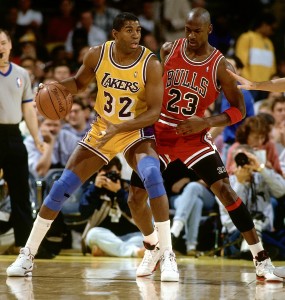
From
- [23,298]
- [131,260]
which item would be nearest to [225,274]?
[131,260]

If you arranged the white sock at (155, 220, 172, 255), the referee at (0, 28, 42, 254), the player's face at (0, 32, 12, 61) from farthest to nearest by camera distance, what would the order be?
the referee at (0, 28, 42, 254) < the player's face at (0, 32, 12, 61) < the white sock at (155, 220, 172, 255)

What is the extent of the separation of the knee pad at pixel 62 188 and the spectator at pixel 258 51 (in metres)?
6.18

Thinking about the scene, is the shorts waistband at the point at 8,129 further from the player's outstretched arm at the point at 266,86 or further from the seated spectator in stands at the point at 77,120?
the player's outstretched arm at the point at 266,86

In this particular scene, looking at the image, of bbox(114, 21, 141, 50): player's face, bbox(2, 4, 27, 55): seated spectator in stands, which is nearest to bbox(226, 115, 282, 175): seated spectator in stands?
bbox(114, 21, 141, 50): player's face

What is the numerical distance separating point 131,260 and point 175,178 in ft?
5.00

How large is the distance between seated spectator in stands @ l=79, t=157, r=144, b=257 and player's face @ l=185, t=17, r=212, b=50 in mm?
2610

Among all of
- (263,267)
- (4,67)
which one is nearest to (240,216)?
(263,267)

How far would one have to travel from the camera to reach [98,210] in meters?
9.08

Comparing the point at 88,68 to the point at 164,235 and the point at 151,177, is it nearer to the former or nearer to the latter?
the point at 151,177

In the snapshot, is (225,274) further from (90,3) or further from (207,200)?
(90,3)

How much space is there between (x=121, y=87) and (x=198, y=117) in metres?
0.65

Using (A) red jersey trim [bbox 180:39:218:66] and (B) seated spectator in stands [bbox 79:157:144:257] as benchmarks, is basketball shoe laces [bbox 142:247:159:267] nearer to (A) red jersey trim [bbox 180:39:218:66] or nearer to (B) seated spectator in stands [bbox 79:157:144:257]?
(A) red jersey trim [bbox 180:39:218:66]

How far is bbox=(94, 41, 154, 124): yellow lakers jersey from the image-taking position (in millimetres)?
6512

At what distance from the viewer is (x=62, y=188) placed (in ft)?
21.2
